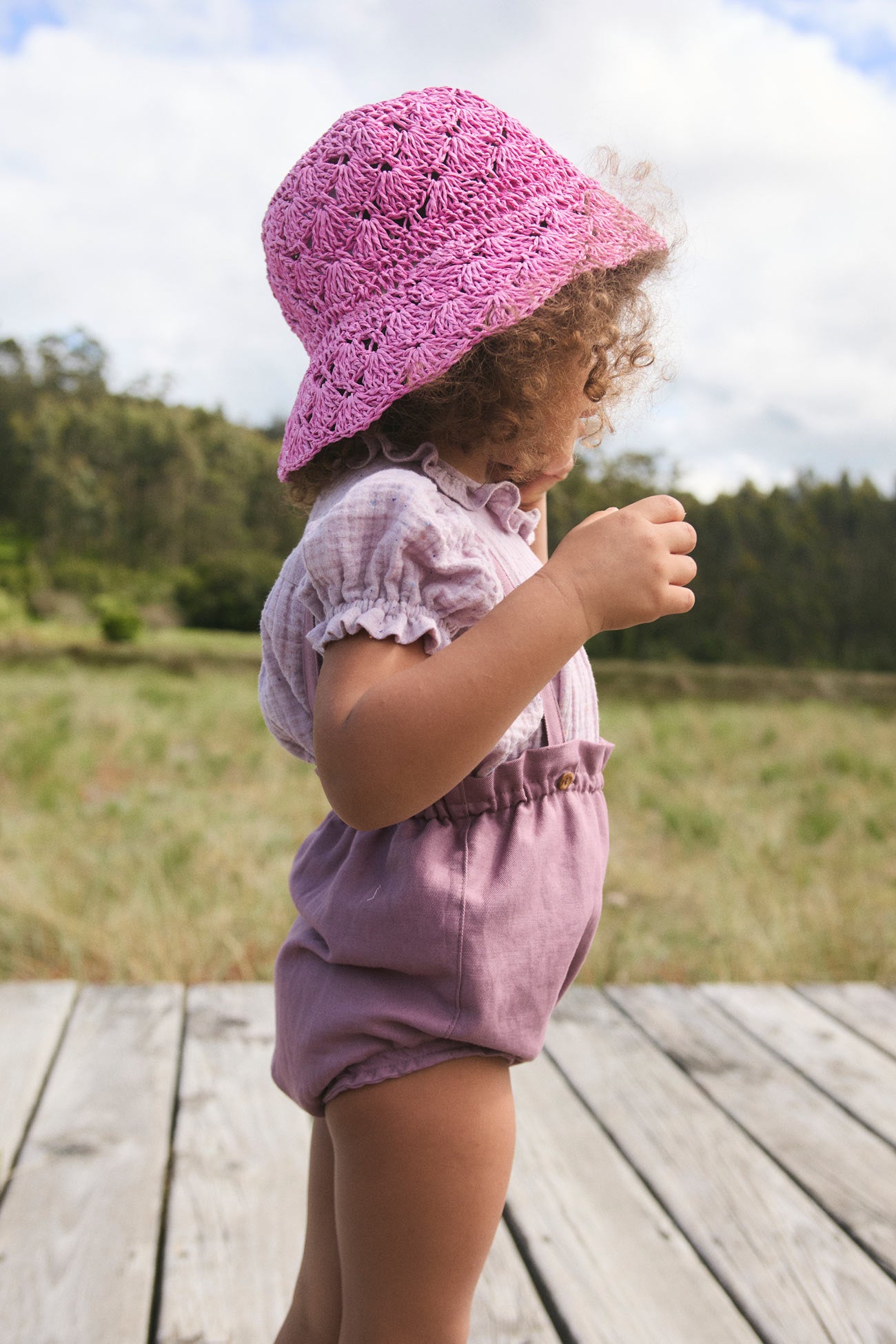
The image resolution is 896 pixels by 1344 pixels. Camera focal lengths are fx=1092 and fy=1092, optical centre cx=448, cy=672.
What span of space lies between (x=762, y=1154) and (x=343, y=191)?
5.28 ft

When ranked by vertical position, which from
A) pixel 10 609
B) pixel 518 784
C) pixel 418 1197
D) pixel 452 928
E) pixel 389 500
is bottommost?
pixel 10 609

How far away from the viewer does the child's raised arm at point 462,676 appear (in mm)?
861

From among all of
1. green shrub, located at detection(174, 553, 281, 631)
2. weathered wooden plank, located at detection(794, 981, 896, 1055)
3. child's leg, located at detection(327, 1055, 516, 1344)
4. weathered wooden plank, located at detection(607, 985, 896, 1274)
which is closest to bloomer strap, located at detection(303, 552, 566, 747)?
child's leg, located at detection(327, 1055, 516, 1344)

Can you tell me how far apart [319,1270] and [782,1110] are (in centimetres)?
111

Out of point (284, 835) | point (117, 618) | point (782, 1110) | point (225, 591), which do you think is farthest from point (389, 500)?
point (117, 618)

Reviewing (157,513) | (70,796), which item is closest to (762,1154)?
(70,796)

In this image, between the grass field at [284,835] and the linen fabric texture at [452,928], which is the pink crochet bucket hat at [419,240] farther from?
the grass field at [284,835]

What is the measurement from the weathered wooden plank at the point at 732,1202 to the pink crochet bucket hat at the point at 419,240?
126cm

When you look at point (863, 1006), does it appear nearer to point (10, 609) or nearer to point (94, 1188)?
point (94, 1188)

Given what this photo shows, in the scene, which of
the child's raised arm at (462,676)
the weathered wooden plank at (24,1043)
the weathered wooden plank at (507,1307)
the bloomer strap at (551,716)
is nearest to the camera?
the child's raised arm at (462,676)

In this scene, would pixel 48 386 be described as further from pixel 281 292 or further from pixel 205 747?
pixel 281 292

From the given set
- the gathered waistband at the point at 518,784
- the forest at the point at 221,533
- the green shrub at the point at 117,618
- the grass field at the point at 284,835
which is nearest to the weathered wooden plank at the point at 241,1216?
the grass field at the point at 284,835

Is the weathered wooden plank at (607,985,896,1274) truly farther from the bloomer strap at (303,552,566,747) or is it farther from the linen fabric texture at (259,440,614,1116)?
the bloomer strap at (303,552,566,747)

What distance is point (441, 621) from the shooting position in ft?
3.14
